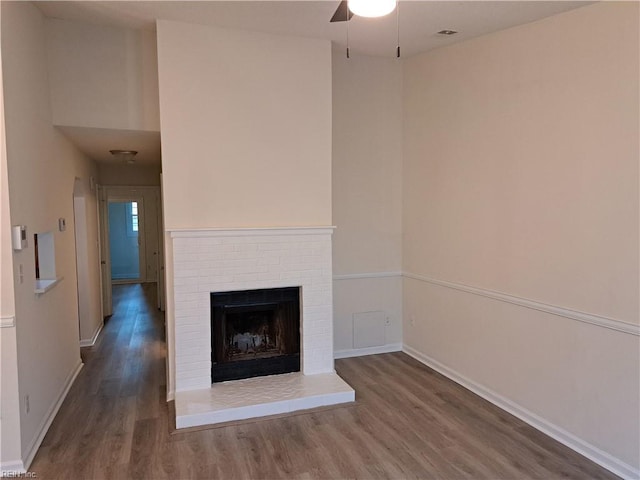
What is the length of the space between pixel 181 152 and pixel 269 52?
1147 millimetres

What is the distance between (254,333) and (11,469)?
199 centimetres

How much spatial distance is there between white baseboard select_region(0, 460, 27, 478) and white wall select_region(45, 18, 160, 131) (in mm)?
2551

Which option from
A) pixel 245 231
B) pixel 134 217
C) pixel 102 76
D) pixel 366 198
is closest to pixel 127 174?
pixel 102 76

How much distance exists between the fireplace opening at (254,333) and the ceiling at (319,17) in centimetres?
172

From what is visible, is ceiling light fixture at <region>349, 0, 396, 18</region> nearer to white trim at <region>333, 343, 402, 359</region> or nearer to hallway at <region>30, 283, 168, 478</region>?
hallway at <region>30, 283, 168, 478</region>

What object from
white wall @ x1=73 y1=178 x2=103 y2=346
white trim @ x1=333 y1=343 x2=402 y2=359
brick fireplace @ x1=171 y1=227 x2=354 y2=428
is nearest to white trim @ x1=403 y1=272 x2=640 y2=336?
white trim @ x1=333 y1=343 x2=402 y2=359

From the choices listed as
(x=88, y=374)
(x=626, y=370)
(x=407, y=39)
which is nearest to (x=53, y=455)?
(x=88, y=374)

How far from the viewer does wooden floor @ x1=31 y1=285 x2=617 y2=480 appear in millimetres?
2758

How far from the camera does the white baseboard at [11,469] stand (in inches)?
105

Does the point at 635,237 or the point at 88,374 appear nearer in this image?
the point at 635,237

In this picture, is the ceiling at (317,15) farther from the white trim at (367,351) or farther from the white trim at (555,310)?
the white trim at (367,351)

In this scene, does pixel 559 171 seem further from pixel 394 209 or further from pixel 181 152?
pixel 181 152

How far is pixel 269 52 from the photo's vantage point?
12.5 feet

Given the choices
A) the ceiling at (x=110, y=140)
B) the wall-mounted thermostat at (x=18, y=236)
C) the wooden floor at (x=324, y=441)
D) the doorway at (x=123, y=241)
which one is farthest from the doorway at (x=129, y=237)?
the wall-mounted thermostat at (x=18, y=236)
